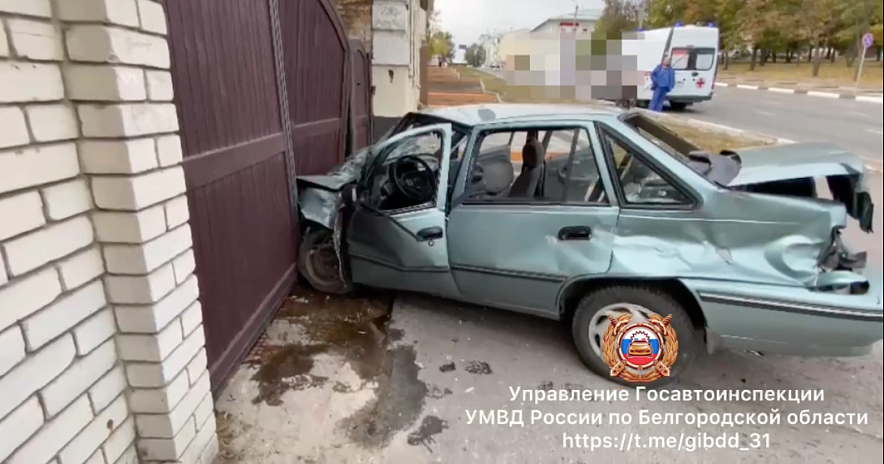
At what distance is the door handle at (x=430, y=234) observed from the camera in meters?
3.45

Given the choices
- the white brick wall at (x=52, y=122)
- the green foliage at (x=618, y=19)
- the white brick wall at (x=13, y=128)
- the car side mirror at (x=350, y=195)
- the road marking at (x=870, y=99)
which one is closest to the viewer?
the white brick wall at (x=13, y=128)

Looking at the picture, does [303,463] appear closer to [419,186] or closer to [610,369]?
[610,369]

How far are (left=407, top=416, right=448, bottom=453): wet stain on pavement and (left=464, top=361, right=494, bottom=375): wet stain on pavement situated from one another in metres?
0.50

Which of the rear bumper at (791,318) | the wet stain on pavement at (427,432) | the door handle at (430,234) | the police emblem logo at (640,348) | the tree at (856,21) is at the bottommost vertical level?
the wet stain on pavement at (427,432)

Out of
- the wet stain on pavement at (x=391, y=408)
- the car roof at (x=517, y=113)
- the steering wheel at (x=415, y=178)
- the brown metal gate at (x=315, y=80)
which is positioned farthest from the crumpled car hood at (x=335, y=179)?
the wet stain on pavement at (x=391, y=408)

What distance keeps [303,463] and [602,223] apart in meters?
1.98

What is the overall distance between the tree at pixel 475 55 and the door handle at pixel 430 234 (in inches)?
47.9

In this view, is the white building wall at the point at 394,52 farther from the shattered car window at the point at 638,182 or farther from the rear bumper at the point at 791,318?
the rear bumper at the point at 791,318

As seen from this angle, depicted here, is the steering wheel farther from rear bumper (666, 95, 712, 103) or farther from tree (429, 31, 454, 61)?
rear bumper (666, 95, 712, 103)

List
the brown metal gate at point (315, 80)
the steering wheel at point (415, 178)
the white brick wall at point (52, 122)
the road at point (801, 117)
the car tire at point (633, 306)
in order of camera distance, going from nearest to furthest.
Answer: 1. the white brick wall at point (52, 122)
2. the road at point (801, 117)
3. the car tire at point (633, 306)
4. the steering wheel at point (415, 178)
5. the brown metal gate at point (315, 80)

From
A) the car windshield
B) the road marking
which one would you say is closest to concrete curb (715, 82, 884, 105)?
the road marking

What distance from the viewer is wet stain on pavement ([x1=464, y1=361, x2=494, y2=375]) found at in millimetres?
3206

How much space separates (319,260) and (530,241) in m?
1.89

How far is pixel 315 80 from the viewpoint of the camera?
5.36m
